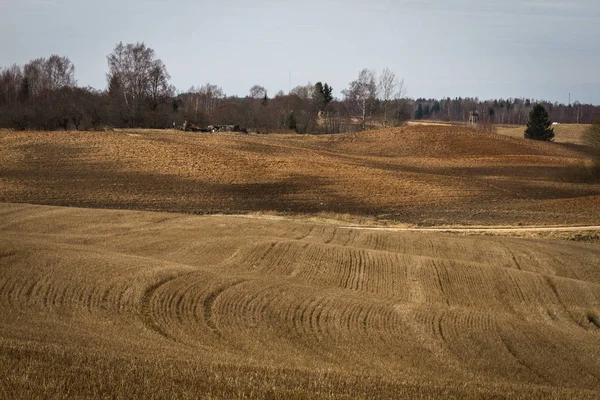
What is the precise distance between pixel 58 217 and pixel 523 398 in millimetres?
30289

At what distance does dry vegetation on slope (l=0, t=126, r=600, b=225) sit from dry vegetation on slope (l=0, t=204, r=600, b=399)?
1410cm

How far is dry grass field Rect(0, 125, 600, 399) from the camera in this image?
1088cm

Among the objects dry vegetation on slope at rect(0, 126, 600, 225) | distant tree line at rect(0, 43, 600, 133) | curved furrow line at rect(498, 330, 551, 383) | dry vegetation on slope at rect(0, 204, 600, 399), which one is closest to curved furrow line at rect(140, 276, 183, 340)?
dry vegetation on slope at rect(0, 204, 600, 399)

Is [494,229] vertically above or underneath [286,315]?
underneath

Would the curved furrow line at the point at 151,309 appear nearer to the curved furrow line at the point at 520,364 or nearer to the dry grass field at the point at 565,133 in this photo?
the curved furrow line at the point at 520,364

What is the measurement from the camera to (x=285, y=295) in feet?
71.7

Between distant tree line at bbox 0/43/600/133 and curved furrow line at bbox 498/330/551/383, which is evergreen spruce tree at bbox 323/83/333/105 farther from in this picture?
curved furrow line at bbox 498/330/551/383

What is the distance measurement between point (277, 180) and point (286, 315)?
37.9 meters

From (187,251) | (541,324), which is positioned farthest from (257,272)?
(541,324)

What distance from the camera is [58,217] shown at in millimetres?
36344

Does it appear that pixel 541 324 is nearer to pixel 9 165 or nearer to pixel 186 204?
pixel 186 204

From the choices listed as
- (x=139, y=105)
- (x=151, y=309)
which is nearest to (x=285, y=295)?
(x=151, y=309)

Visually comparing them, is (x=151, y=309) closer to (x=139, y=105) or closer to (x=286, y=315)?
(x=286, y=315)

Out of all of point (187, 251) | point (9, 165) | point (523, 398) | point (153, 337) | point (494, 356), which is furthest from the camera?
point (9, 165)
